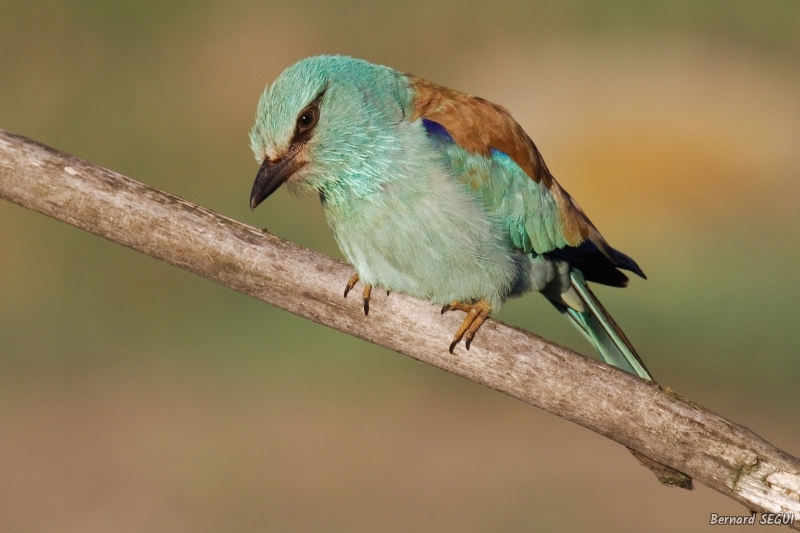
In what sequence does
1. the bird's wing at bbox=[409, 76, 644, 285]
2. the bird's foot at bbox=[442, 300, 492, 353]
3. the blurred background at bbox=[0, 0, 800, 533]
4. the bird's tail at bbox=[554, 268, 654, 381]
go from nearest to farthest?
the bird's foot at bbox=[442, 300, 492, 353]
the bird's wing at bbox=[409, 76, 644, 285]
the bird's tail at bbox=[554, 268, 654, 381]
the blurred background at bbox=[0, 0, 800, 533]

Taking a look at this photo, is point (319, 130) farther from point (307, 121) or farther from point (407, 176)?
point (407, 176)

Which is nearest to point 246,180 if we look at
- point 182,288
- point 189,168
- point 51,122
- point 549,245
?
point 189,168

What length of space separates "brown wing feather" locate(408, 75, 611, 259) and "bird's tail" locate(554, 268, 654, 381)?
149mm

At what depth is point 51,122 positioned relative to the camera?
579 centimetres

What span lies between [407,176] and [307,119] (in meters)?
0.32

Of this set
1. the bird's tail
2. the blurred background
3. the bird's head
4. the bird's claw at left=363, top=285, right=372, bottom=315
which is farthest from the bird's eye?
the blurred background

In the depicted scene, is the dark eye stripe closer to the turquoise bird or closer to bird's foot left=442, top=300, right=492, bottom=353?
the turquoise bird

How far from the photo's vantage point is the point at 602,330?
299 centimetres

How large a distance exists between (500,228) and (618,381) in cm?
62

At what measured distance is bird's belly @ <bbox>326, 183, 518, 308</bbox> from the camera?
8.44ft

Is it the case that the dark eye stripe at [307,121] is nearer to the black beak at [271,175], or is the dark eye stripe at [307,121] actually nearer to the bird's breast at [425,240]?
the black beak at [271,175]

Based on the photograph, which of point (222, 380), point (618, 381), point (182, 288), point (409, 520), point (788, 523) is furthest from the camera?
point (182, 288)

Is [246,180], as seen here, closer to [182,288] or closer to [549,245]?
[182,288]

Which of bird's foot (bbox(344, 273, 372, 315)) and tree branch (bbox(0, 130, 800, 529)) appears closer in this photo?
tree branch (bbox(0, 130, 800, 529))
